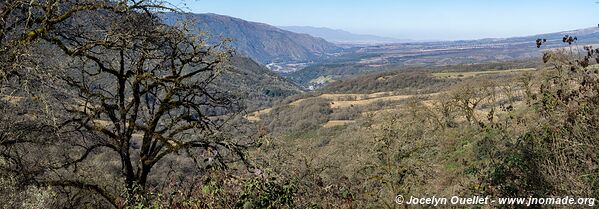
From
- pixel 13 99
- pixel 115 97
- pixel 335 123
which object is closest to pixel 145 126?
pixel 115 97

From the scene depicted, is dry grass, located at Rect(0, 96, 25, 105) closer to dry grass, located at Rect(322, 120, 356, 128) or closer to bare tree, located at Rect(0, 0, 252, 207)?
bare tree, located at Rect(0, 0, 252, 207)

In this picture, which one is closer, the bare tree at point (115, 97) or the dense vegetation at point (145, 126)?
the dense vegetation at point (145, 126)

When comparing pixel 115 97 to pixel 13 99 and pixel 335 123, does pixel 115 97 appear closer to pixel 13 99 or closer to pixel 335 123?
pixel 13 99

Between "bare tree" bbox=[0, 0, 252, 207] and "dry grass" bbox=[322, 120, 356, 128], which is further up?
"bare tree" bbox=[0, 0, 252, 207]

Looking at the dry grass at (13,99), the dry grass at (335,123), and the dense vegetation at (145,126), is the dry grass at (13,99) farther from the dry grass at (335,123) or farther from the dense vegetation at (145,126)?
the dry grass at (335,123)

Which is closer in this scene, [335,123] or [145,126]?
[145,126]

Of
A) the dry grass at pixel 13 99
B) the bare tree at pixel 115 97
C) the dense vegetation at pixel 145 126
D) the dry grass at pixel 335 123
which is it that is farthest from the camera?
the dry grass at pixel 335 123

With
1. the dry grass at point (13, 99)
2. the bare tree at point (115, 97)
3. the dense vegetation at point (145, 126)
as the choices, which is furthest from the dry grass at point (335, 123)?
the dry grass at point (13, 99)

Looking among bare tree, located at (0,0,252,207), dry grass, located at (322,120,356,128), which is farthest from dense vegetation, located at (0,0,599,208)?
dry grass, located at (322,120,356,128)

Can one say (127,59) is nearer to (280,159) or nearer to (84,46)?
(84,46)

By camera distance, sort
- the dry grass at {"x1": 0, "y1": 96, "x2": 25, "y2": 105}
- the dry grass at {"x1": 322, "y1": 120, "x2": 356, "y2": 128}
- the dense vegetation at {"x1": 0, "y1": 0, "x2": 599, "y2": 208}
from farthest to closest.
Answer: the dry grass at {"x1": 322, "y1": 120, "x2": 356, "y2": 128} → the dry grass at {"x1": 0, "y1": 96, "x2": 25, "y2": 105} → the dense vegetation at {"x1": 0, "y1": 0, "x2": 599, "y2": 208}

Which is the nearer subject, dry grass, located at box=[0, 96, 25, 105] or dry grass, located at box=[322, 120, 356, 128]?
dry grass, located at box=[0, 96, 25, 105]

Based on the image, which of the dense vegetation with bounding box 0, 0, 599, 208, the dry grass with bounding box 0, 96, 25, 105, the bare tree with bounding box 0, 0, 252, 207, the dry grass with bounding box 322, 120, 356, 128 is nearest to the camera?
the dense vegetation with bounding box 0, 0, 599, 208
